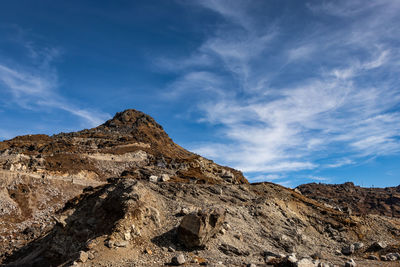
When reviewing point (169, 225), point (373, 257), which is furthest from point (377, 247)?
point (169, 225)

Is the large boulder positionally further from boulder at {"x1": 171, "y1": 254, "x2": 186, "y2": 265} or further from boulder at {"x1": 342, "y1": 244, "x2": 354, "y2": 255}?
boulder at {"x1": 342, "y1": 244, "x2": 354, "y2": 255}

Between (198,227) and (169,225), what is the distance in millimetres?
3402

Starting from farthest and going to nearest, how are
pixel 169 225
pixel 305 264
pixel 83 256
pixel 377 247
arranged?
pixel 377 247 < pixel 169 225 < pixel 305 264 < pixel 83 256

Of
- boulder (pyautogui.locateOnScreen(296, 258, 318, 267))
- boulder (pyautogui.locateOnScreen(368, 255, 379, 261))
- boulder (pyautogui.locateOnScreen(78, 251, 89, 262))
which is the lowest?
boulder (pyautogui.locateOnScreen(78, 251, 89, 262))

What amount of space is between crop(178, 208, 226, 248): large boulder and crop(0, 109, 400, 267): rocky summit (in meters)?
0.07

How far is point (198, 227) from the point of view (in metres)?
20.0

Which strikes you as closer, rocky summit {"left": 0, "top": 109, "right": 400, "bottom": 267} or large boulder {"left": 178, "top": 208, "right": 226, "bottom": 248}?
rocky summit {"left": 0, "top": 109, "right": 400, "bottom": 267}

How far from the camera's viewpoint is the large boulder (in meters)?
20.1

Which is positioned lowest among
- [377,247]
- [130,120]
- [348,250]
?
[348,250]

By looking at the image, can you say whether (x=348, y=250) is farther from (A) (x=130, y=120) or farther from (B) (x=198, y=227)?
(A) (x=130, y=120)

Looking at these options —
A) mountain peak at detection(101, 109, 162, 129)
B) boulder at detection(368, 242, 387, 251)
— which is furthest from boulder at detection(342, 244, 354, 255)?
mountain peak at detection(101, 109, 162, 129)

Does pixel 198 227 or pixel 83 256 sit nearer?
pixel 83 256

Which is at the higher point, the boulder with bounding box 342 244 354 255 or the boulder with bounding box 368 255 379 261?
the boulder with bounding box 342 244 354 255

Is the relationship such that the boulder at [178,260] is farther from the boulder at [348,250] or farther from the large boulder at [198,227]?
the boulder at [348,250]
